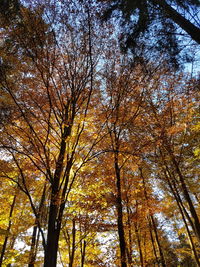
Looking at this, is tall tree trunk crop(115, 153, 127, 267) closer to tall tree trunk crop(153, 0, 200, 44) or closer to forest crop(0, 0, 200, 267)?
forest crop(0, 0, 200, 267)

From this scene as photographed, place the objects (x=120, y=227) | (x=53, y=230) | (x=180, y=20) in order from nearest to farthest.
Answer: (x=53, y=230) → (x=180, y=20) → (x=120, y=227)

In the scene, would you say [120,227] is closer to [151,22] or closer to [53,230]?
[53,230]

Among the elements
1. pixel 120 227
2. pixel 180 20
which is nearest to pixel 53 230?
pixel 120 227

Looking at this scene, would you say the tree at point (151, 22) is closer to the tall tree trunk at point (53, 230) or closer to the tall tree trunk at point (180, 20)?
the tall tree trunk at point (180, 20)

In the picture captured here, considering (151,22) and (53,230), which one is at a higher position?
(151,22)

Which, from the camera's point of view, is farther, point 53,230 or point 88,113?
point 88,113

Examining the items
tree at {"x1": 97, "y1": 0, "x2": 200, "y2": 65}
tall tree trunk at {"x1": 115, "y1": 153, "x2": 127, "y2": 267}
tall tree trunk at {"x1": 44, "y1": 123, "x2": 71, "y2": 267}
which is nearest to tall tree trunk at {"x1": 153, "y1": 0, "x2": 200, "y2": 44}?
tree at {"x1": 97, "y1": 0, "x2": 200, "y2": 65}

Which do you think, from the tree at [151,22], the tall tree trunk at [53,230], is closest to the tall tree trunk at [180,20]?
the tree at [151,22]

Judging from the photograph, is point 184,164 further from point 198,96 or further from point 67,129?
point 67,129

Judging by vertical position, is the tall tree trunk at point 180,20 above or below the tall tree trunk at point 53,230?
above

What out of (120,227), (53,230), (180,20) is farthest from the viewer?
(120,227)

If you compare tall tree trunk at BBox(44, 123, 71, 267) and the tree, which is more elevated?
the tree

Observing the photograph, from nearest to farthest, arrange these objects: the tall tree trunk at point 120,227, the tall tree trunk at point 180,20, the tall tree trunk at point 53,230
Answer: the tall tree trunk at point 53,230 → the tall tree trunk at point 180,20 → the tall tree trunk at point 120,227

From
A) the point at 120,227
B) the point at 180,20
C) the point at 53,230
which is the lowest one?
the point at 53,230
